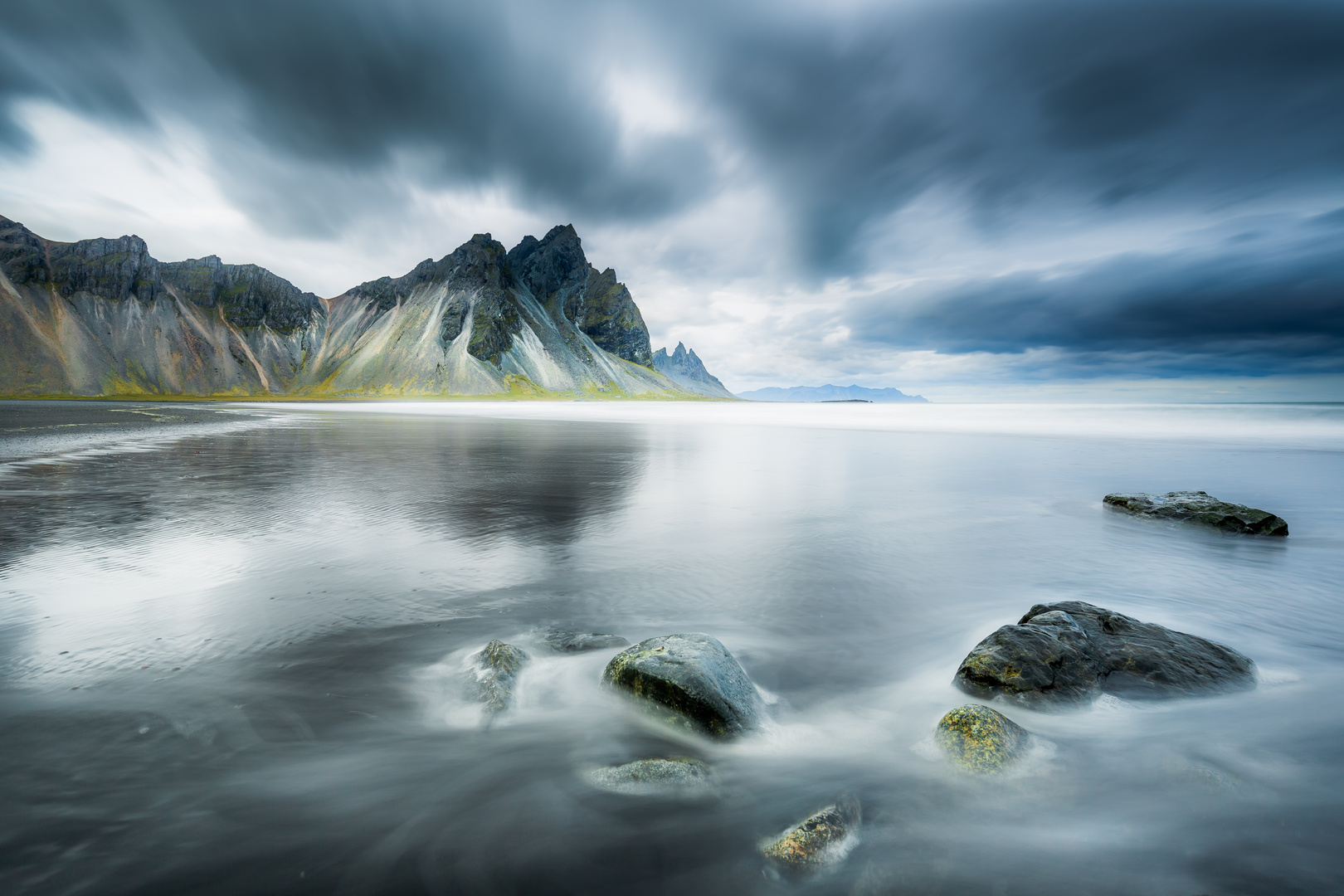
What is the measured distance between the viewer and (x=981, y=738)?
4691 mm

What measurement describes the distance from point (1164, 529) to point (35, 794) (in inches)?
747

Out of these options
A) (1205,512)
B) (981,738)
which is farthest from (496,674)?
(1205,512)

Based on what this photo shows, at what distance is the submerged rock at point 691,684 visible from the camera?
5.18 meters

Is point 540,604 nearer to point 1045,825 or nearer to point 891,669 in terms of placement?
point 891,669

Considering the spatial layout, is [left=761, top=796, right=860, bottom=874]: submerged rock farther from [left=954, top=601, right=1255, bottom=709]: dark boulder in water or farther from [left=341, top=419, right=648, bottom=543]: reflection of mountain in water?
[left=341, top=419, right=648, bottom=543]: reflection of mountain in water

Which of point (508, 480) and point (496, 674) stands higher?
point (508, 480)

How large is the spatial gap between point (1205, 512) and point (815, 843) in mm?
15620

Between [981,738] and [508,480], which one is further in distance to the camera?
[508,480]

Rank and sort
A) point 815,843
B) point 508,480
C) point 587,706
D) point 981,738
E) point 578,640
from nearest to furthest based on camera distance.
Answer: point 815,843 → point 981,738 → point 587,706 → point 578,640 → point 508,480

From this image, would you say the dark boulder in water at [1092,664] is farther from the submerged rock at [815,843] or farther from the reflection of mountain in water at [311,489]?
the reflection of mountain in water at [311,489]

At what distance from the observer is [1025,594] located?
30.1 ft

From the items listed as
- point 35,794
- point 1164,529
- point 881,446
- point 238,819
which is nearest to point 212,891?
point 238,819

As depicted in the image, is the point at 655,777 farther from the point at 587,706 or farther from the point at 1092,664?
the point at 1092,664

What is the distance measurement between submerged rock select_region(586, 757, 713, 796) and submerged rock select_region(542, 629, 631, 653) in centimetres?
223
